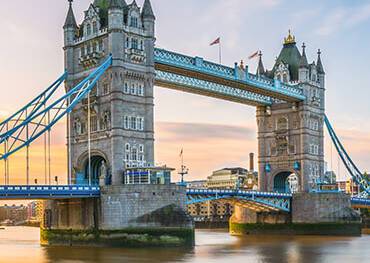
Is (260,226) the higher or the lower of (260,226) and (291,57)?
the lower

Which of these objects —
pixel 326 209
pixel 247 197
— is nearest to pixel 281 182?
pixel 326 209

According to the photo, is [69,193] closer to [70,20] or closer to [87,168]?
[87,168]

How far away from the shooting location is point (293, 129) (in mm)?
91125

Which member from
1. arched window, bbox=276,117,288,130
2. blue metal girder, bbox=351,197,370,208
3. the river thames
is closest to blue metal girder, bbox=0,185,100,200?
the river thames

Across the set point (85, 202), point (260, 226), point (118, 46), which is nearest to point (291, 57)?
point (260, 226)

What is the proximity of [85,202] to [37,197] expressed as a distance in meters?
6.42

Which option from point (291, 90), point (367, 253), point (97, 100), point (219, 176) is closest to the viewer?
point (367, 253)

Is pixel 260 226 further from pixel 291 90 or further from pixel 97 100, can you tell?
pixel 97 100

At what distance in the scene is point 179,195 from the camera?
202ft

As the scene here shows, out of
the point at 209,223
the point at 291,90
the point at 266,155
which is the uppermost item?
the point at 291,90

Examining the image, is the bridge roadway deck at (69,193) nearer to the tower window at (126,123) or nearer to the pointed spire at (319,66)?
the tower window at (126,123)

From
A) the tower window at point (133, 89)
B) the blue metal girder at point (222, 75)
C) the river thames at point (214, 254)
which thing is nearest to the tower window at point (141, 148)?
the tower window at point (133, 89)

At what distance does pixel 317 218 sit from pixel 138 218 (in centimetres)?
3095

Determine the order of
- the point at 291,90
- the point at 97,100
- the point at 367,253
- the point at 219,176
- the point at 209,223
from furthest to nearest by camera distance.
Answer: the point at 219,176 → the point at 209,223 → the point at 291,90 → the point at 97,100 → the point at 367,253
